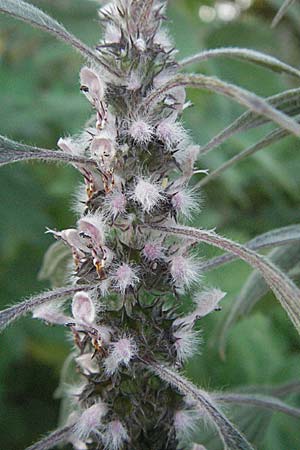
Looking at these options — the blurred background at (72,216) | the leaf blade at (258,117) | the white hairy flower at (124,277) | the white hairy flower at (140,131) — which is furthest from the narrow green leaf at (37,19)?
the blurred background at (72,216)

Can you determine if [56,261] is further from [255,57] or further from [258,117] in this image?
[255,57]

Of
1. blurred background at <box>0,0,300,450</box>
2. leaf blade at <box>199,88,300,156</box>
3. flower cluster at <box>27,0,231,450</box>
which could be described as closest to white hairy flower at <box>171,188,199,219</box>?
flower cluster at <box>27,0,231,450</box>

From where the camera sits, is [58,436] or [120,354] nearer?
[120,354]

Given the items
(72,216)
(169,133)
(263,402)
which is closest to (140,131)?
(169,133)

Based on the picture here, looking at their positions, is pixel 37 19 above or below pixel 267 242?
above

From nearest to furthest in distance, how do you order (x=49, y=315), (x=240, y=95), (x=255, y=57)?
(x=240, y=95), (x=255, y=57), (x=49, y=315)

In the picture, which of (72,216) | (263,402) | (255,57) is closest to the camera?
(255,57)

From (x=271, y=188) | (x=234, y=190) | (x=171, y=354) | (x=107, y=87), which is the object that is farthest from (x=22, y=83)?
(x=171, y=354)
